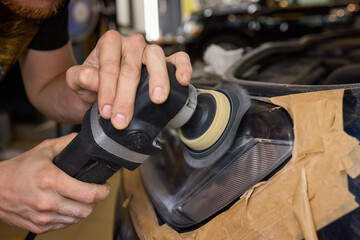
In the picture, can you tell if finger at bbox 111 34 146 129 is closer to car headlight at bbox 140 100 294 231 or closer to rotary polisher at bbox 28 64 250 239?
rotary polisher at bbox 28 64 250 239

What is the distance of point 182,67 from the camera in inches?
25.1

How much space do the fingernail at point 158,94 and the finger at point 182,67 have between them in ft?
0.19

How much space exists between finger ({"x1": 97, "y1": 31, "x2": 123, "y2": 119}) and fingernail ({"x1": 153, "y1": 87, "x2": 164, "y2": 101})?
0.22 feet

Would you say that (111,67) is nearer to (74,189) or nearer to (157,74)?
(157,74)

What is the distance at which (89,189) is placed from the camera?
635mm

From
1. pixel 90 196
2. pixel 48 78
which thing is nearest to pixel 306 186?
pixel 90 196

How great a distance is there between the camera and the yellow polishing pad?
68 cm

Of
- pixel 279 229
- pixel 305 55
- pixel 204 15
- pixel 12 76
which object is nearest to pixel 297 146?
pixel 279 229

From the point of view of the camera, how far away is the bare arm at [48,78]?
Answer: 1.24 meters

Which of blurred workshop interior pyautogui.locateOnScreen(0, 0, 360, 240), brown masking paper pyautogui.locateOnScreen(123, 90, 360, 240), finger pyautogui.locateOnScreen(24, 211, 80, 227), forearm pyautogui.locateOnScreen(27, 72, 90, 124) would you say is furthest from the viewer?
blurred workshop interior pyautogui.locateOnScreen(0, 0, 360, 240)

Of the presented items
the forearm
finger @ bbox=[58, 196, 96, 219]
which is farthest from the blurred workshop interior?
finger @ bbox=[58, 196, 96, 219]

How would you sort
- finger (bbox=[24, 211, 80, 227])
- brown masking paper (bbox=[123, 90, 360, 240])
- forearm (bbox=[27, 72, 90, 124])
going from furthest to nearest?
1. forearm (bbox=[27, 72, 90, 124])
2. finger (bbox=[24, 211, 80, 227])
3. brown masking paper (bbox=[123, 90, 360, 240])

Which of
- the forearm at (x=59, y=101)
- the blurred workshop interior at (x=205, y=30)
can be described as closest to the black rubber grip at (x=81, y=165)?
the forearm at (x=59, y=101)

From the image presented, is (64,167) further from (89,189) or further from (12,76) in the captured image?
(12,76)
